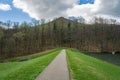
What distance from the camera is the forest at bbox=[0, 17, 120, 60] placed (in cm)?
12294

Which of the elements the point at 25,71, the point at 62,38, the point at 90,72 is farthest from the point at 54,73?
the point at 62,38

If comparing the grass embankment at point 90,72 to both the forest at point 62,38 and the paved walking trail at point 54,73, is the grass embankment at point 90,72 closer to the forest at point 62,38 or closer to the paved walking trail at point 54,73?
the paved walking trail at point 54,73

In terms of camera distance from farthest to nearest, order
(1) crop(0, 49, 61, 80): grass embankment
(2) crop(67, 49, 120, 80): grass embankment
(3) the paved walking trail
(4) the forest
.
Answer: (4) the forest → (2) crop(67, 49, 120, 80): grass embankment → (1) crop(0, 49, 61, 80): grass embankment → (3) the paved walking trail

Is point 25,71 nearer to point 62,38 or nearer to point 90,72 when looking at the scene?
point 90,72

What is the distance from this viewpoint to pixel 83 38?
139 m

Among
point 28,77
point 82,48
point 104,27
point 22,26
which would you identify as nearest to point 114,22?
point 104,27

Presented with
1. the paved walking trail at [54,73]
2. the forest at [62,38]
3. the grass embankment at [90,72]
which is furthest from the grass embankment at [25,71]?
the forest at [62,38]

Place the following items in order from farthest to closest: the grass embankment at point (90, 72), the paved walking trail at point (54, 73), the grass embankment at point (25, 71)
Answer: the grass embankment at point (90, 72), the grass embankment at point (25, 71), the paved walking trail at point (54, 73)

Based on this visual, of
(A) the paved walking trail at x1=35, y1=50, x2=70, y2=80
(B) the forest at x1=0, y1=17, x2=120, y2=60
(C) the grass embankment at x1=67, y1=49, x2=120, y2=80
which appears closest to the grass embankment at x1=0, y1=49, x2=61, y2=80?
(A) the paved walking trail at x1=35, y1=50, x2=70, y2=80

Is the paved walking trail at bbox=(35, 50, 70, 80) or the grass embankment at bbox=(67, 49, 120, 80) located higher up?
the paved walking trail at bbox=(35, 50, 70, 80)

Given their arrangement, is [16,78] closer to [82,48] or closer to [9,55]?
[9,55]

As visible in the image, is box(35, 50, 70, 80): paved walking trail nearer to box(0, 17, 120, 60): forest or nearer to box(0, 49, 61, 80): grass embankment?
box(0, 49, 61, 80): grass embankment

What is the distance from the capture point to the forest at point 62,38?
403 ft

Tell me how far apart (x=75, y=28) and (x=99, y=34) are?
16.6 meters
